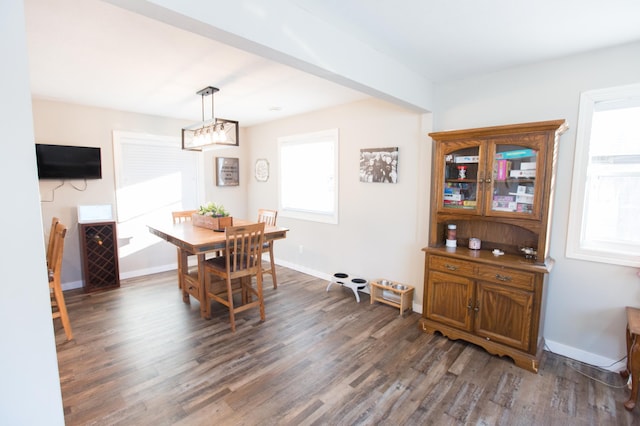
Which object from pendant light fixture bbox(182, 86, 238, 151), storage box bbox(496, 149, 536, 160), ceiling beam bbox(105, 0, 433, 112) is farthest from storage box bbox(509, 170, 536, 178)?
pendant light fixture bbox(182, 86, 238, 151)

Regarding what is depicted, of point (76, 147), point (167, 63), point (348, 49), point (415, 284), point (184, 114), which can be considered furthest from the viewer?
point (184, 114)

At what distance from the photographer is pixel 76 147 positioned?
387cm

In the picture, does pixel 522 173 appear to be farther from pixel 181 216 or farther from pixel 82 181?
pixel 82 181

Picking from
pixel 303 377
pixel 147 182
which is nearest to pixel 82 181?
pixel 147 182

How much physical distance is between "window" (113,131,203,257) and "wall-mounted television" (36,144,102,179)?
0.26 m

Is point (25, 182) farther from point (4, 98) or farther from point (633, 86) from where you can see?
point (633, 86)

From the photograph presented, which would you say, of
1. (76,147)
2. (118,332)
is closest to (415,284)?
(118,332)

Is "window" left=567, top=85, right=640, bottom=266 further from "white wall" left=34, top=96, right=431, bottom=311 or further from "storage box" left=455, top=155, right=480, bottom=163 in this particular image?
"white wall" left=34, top=96, right=431, bottom=311

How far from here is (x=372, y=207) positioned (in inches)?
147

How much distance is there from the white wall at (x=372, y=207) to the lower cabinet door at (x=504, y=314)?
0.83 metres

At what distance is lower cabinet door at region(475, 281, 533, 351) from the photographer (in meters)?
2.36

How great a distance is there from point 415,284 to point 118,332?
9.97ft

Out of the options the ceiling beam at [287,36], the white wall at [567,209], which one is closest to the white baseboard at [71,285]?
the ceiling beam at [287,36]

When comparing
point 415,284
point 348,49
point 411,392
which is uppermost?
point 348,49
